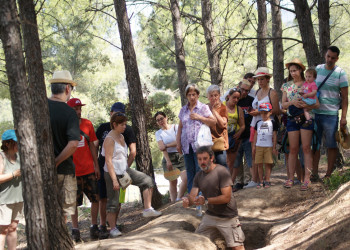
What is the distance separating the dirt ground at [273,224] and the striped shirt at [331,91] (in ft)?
4.29

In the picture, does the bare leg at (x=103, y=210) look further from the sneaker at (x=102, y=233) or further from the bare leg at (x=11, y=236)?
the bare leg at (x=11, y=236)

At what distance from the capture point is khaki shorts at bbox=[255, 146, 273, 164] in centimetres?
774

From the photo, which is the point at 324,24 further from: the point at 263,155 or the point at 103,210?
the point at 103,210

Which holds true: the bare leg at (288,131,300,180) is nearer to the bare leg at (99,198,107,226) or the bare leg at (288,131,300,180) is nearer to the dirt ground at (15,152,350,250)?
the dirt ground at (15,152,350,250)

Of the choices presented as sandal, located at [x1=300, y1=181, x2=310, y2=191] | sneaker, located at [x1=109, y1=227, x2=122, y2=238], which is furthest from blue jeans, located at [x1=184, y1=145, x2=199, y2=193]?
sandal, located at [x1=300, y1=181, x2=310, y2=191]

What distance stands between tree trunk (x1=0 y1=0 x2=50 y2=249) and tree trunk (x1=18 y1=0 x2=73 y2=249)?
0.28 m

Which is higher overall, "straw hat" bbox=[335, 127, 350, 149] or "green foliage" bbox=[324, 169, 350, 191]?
"straw hat" bbox=[335, 127, 350, 149]

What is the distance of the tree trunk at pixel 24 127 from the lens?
13.0ft

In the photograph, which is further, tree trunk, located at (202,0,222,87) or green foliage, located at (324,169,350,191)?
tree trunk, located at (202,0,222,87)

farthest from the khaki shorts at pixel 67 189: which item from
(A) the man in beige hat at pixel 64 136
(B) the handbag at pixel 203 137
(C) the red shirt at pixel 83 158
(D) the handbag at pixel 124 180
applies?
(B) the handbag at pixel 203 137

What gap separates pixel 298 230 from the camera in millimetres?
5629

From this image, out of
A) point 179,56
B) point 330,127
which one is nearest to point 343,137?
point 330,127

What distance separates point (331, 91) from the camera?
24.2ft

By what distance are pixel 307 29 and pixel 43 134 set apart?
6444mm
